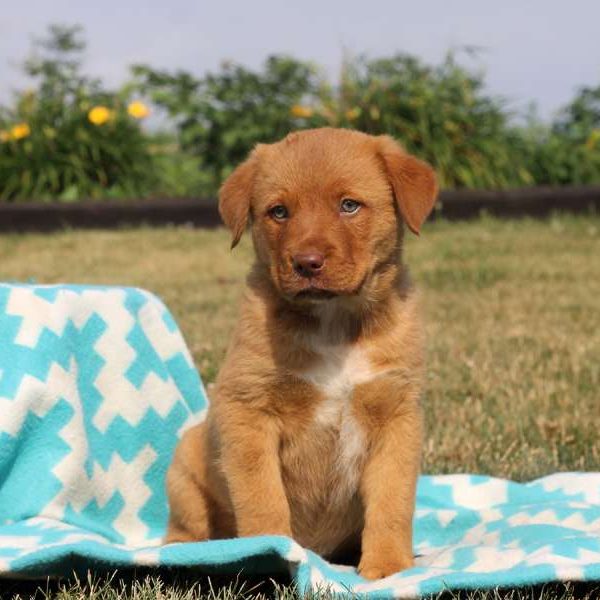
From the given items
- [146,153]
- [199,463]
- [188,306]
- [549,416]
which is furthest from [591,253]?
[199,463]

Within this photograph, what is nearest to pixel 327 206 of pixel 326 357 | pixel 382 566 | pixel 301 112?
pixel 326 357

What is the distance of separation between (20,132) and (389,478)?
10.3 meters

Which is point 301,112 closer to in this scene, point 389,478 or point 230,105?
point 230,105

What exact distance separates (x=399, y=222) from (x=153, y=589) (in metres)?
1.25

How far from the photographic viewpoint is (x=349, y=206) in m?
3.01

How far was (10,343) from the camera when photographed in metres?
3.56

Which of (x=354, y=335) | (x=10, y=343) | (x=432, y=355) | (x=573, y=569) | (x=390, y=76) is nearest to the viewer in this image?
(x=573, y=569)

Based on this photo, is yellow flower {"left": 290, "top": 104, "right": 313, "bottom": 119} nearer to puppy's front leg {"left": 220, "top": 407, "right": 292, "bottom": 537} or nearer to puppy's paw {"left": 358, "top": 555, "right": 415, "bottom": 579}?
puppy's front leg {"left": 220, "top": 407, "right": 292, "bottom": 537}

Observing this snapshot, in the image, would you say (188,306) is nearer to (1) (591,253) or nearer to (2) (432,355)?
(2) (432,355)

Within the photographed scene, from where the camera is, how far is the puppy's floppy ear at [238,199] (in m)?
3.15

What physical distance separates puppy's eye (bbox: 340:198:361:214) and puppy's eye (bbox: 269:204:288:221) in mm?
158

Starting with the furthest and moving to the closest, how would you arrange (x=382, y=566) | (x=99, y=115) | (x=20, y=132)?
(x=99, y=115) < (x=20, y=132) < (x=382, y=566)

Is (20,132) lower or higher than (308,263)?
lower

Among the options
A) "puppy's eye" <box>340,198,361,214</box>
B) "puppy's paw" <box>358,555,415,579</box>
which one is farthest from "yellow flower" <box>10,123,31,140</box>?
"puppy's paw" <box>358,555,415,579</box>
